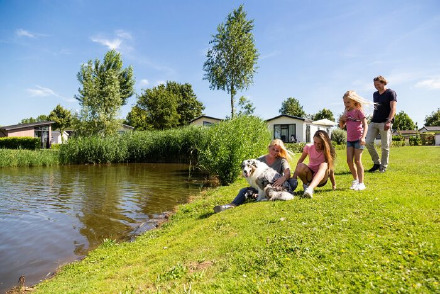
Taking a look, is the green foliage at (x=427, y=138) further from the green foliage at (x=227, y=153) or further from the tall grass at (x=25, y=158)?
the tall grass at (x=25, y=158)

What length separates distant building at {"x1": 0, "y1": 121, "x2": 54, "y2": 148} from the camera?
1704 inches

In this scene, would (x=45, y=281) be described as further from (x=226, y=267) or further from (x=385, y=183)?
(x=385, y=183)

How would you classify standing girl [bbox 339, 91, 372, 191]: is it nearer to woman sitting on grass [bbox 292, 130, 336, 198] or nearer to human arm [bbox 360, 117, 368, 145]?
human arm [bbox 360, 117, 368, 145]

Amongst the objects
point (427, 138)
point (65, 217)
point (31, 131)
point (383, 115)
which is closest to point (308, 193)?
point (383, 115)

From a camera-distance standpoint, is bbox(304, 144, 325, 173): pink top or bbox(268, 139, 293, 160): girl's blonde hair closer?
bbox(304, 144, 325, 173): pink top

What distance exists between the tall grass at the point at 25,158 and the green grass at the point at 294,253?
25.1 m

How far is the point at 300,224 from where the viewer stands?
4457mm

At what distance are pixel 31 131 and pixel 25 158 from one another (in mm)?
22997

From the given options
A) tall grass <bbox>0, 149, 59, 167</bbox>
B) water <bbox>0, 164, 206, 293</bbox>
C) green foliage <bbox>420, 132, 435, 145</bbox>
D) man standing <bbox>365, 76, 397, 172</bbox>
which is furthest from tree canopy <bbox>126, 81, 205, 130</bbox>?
man standing <bbox>365, 76, 397, 172</bbox>

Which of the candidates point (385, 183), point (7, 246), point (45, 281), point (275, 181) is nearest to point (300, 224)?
point (275, 181)

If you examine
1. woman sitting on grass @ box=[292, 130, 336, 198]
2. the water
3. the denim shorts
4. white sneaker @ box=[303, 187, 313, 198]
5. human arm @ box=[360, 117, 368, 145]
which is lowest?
the water

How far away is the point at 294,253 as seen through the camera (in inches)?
143

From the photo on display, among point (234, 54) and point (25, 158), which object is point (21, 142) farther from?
point (234, 54)

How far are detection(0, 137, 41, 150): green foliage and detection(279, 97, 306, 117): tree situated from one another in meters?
65.2
